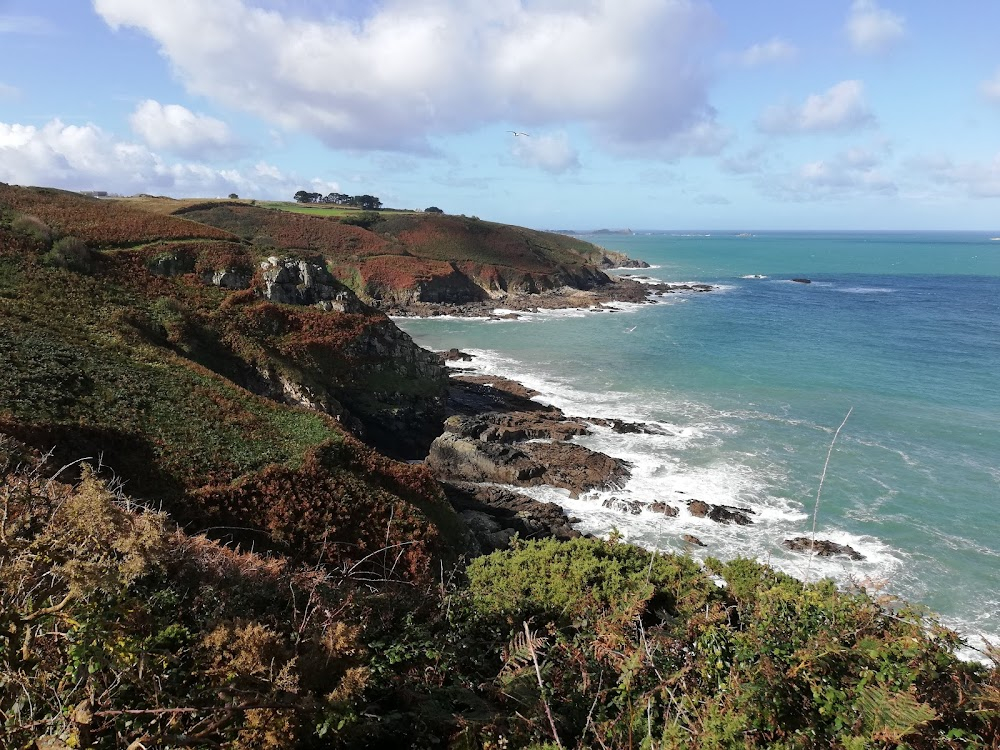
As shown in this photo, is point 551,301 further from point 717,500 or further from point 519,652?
point 519,652

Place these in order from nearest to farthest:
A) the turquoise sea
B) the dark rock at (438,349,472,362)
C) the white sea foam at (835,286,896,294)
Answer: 1. the turquoise sea
2. the dark rock at (438,349,472,362)
3. the white sea foam at (835,286,896,294)

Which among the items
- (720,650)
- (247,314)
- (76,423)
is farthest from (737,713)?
(247,314)

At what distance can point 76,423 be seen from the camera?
15727 mm

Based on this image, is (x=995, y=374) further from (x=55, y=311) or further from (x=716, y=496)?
(x=55, y=311)

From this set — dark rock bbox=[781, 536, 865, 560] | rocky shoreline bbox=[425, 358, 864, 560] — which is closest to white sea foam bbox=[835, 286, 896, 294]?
rocky shoreline bbox=[425, 358, 864, 560]

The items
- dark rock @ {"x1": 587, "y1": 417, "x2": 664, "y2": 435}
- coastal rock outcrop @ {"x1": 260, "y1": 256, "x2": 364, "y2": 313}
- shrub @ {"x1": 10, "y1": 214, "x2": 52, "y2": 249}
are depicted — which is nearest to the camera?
shrub @ {"x1": 10, "y1": 214, "x2": 52, "y2": 249}

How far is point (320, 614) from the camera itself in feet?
22.1

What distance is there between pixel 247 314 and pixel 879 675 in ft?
101

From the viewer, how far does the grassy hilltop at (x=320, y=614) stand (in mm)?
4199

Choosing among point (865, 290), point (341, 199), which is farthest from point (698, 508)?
point (341, 199)

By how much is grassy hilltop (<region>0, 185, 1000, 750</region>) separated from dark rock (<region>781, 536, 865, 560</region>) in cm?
734

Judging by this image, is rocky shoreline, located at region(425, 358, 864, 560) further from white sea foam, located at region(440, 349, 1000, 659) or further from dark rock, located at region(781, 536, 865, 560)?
white sea foam, located at region(440, 349, 1000, 659)

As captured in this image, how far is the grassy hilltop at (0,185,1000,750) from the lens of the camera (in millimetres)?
4199

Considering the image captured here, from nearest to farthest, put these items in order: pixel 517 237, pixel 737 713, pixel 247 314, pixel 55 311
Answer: pixel 737 713
pixel 55 311
pixel 247 314
pixel 517 237
